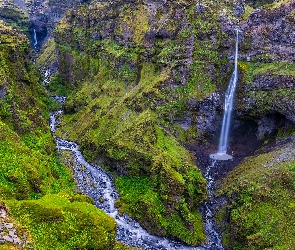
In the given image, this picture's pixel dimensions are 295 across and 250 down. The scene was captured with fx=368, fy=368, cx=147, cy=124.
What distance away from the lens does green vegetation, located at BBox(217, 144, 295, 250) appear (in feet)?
162

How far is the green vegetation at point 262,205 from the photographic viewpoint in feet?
162

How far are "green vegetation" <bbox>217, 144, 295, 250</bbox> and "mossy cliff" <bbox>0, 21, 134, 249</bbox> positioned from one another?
17.7 m

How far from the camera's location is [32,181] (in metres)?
51.5

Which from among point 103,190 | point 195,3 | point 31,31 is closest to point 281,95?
point 195,3

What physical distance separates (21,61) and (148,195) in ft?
147

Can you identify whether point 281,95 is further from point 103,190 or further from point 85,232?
point 85,232

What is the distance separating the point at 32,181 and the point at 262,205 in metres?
33.2

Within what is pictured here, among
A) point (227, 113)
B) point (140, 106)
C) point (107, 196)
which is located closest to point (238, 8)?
point (227, 113)

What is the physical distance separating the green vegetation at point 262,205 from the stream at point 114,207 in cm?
230

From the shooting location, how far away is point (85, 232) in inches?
1426

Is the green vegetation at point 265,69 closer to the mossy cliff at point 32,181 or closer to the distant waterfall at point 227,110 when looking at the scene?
the distant waterfall at point 227,110

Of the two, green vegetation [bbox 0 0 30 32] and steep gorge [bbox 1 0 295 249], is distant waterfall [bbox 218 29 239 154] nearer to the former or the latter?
steep gorge [bbox 1 0 295 249]

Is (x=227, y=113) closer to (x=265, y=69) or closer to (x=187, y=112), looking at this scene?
(x=187, y=112)

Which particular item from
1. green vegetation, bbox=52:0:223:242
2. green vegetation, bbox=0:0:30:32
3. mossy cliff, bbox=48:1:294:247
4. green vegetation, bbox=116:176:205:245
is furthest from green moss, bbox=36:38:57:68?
green vegetation, bbox=116:176:205:245
